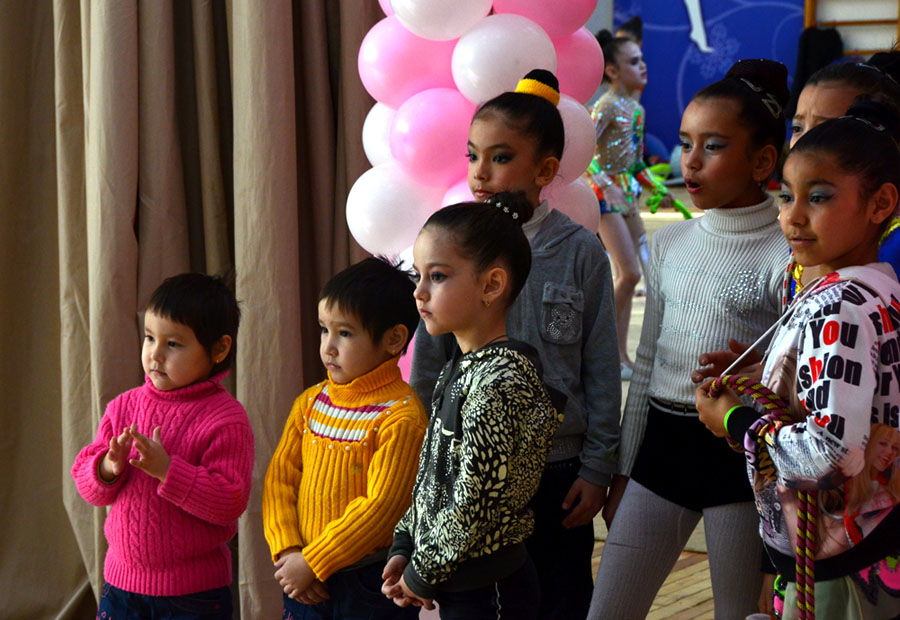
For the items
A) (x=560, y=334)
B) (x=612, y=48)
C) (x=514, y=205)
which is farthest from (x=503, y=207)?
(x=612, y=48)

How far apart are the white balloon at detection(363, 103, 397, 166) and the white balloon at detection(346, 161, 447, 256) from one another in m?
0.06

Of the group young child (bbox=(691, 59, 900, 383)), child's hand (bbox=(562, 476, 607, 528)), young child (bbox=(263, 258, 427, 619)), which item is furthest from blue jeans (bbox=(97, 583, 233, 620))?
young child (bbox=(691, 59, 900, 383))

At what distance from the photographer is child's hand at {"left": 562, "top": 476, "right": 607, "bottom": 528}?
1.84m

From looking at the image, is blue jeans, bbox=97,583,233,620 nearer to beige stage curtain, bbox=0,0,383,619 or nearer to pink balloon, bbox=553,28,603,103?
beige stage curtain, bbox=0,0,383,619

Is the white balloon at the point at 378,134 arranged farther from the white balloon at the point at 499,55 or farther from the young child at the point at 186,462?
the young child at the point at 186,462

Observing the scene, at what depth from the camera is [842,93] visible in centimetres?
172

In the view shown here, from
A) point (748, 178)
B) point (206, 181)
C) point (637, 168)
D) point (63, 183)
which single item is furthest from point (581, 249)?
point (637, 168)

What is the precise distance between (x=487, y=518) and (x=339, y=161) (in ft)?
4.41

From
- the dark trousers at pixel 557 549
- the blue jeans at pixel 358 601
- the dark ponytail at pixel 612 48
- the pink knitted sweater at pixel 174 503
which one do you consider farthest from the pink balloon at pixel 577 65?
the dark ponytail at pixel 612 48

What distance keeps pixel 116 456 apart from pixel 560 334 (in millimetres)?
825

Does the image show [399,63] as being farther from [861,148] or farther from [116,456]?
A: [861,148]

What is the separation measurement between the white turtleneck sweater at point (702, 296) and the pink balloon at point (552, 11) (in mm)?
607

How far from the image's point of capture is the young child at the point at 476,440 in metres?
1.47

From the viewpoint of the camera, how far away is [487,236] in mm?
1612
